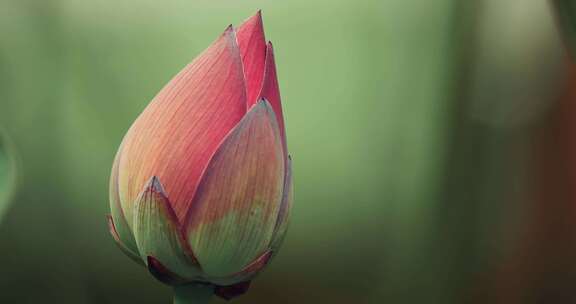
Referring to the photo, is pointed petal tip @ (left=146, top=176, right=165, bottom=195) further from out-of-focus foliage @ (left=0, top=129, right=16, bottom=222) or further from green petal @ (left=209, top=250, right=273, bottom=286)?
out-of-focus foliage @ (left=0, top=129, right=16, bottom=222)

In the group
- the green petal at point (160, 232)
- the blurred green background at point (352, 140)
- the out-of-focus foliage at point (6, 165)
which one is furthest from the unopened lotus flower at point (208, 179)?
the blurred green background at point (352, 140)

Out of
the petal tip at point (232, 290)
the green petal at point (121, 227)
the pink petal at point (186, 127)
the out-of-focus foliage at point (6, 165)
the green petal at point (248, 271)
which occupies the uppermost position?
the pink petal at point (186, 127)

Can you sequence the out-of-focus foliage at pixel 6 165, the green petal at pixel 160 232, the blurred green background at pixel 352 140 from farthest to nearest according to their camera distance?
the blurred green background at pixel 352 140
the out-of-focus foliage at pixel 6 165
the green petal at pixel 160 232

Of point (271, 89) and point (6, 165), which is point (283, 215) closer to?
point (271, 89)

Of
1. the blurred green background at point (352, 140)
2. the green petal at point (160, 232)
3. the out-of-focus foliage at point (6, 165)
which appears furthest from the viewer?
the blurred green background at point (352, 140)

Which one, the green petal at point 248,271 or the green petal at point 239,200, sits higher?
the green petal at point 239,200

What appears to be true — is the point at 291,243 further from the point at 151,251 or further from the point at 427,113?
the point at 151,251

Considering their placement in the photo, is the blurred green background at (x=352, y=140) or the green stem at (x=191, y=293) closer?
the green stem at (x=191, y=293)

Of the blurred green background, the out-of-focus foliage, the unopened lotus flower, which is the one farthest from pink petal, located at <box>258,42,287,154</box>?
the blurred green background

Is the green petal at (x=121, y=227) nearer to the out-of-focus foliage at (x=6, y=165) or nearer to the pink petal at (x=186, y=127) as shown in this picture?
the pink petal at (x=186, y=127)
